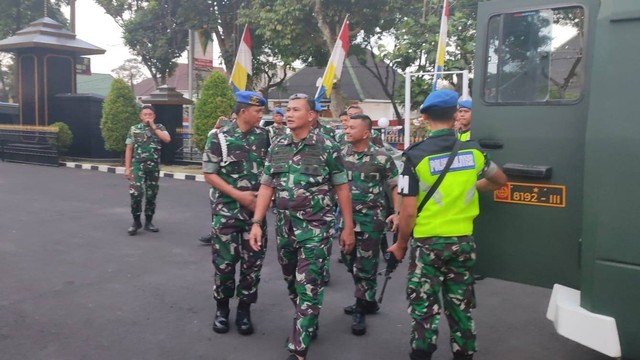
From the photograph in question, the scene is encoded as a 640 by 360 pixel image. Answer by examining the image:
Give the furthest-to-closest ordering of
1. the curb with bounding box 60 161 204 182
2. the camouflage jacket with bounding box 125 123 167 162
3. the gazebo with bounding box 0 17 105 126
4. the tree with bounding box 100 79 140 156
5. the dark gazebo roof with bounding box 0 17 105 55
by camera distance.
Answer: the gazebo with bounding box 0 17 105 126
the dark gazebo roof with bounding box 0 17 105 55
the tree with bounding box 100 79 140 156
the curb with bounding box 60 161 204 182
the camouflage jacket with bounding box 125 123 167 162

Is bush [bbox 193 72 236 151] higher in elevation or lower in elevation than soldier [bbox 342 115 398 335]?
higher

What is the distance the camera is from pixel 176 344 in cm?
382

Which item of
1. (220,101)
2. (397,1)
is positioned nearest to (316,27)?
(397,1)

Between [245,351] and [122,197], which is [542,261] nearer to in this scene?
[245,351]

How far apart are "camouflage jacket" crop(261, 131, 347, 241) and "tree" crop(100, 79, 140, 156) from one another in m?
12.7

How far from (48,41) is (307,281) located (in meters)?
16.4

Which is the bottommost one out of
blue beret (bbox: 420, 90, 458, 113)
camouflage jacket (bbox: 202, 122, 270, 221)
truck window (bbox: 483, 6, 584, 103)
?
camouflage jacket (bbox: 202, 122, 270, 221)

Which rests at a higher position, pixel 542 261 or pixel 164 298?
pixel 542 261

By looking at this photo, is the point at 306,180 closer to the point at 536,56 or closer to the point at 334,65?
the point at 536,56

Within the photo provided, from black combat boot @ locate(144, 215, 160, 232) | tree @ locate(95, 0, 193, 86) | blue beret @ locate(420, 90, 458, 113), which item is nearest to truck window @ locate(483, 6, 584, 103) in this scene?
blue beret @ locate(420, 90, 458, 113)

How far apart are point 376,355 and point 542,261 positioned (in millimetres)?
1204

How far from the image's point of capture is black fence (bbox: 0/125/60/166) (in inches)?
624

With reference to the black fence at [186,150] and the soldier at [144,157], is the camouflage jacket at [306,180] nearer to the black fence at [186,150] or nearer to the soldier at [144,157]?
the soldier at [144,157]

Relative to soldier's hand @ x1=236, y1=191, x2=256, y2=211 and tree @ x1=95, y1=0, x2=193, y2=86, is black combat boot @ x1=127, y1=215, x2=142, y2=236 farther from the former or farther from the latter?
tree @ x1=95, y1=0, x2=193, y2=86
